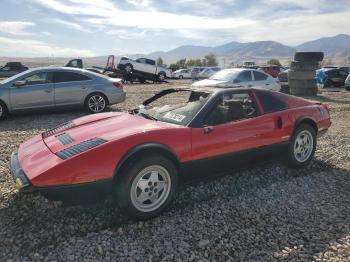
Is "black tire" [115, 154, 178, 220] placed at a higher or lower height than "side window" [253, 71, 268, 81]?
lower

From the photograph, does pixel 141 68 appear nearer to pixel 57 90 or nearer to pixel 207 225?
pixel 57 90

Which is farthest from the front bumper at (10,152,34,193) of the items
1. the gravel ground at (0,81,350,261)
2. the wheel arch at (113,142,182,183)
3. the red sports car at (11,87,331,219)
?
the wheel arch at (113,142,182,183)

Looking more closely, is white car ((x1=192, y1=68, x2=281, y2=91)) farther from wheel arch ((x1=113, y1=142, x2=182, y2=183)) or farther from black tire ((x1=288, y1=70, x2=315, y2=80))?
wheel arch ((x1=113, y1=142, x2=182, y2=183))

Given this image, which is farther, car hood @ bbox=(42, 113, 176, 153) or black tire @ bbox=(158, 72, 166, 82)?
black tire @ bbox=(158, 72, 166, 82)

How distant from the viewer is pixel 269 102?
17.3 ft

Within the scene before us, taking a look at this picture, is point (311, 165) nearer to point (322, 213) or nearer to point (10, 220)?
point (322, 213)

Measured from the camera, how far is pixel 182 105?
15.7 ft

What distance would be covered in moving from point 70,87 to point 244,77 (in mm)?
6591

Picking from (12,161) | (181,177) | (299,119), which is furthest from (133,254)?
(299,119)

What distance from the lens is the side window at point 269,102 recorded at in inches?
204

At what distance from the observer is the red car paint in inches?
139

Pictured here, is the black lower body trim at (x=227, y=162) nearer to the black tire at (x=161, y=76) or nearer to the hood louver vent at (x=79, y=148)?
the hood louver vent at (x=79, y=148)

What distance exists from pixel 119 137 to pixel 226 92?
1709 millimetres

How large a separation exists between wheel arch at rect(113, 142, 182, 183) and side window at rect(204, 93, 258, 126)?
67 centimetres
